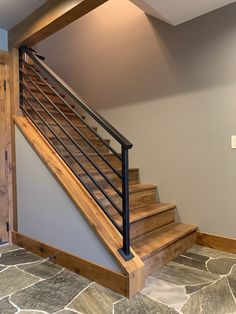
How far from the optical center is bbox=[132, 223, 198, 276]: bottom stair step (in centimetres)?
220

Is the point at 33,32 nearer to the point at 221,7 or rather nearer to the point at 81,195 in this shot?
the point at 81,195

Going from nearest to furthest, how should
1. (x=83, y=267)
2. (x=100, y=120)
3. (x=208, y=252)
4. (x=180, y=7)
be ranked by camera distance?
(x=100, y=120), (x=83, y=267), (x=180, y=7), (x=208, y=252)

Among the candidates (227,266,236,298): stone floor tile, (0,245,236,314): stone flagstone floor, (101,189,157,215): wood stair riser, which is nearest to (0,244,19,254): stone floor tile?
(0,245,236,314): stone flagstone floor

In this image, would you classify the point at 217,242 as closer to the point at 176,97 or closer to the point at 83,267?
the point at 83,267

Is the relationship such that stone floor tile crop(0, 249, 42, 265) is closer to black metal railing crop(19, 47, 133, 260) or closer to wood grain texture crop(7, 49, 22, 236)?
wood grain texture crop(7, 49, 22, 236)

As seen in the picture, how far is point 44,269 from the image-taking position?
2.32m

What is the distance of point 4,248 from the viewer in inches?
113

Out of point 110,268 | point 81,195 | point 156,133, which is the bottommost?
point 110,268

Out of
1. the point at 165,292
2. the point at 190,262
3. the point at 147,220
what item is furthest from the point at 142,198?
the point at 165,292

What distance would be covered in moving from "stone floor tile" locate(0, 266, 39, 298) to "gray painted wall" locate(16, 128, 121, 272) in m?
0.37

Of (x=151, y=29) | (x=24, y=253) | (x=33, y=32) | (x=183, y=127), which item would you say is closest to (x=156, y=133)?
(x=183, y=127)

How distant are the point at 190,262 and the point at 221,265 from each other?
0.27 meters

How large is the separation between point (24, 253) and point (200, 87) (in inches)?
101

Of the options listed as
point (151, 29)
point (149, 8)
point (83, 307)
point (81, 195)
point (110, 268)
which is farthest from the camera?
point (151, 29)
